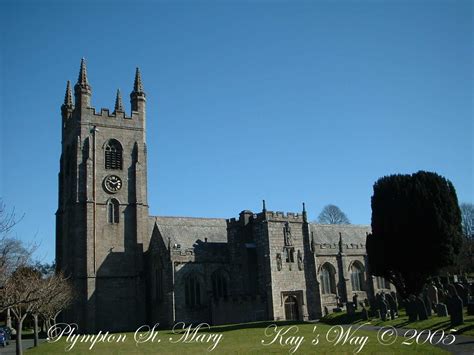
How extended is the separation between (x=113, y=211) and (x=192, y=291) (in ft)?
36.2

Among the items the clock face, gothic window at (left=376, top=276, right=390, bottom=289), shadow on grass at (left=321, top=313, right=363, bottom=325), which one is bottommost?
shadow on grass at (left=321, top=313, right=363, bottom=325)

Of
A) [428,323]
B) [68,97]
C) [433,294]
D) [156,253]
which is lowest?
[428,323]

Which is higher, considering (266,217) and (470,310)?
(266,217)

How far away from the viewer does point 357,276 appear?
157 ft

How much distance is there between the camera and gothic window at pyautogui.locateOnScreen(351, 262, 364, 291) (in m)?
47.5

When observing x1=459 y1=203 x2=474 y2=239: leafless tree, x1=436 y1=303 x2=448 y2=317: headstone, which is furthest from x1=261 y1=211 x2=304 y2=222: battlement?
x1=459 y1=203 x2=474 y2=239: leafless tree

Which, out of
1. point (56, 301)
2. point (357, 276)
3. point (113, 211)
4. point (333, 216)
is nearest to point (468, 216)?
point (333, 216)

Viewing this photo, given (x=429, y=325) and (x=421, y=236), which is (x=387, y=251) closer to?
(x=421, y=236)

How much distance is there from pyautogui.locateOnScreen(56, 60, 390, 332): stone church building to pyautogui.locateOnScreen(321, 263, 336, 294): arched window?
0.09 metres

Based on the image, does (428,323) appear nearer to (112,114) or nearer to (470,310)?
(470,310)

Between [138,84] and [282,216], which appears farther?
[138,84]

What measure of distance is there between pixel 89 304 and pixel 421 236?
26256mm

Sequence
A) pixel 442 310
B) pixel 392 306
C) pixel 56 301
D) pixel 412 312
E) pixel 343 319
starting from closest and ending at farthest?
pixel 442 310
pixel 412 312
pixel 392 306
pixel 343 319
pixel 56 301

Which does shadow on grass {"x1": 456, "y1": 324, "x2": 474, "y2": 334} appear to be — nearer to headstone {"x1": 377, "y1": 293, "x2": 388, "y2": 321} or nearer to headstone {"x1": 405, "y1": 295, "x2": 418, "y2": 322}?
headstone {"x1": 405, "y1": 295, "x2": 418, "y2": 322}
